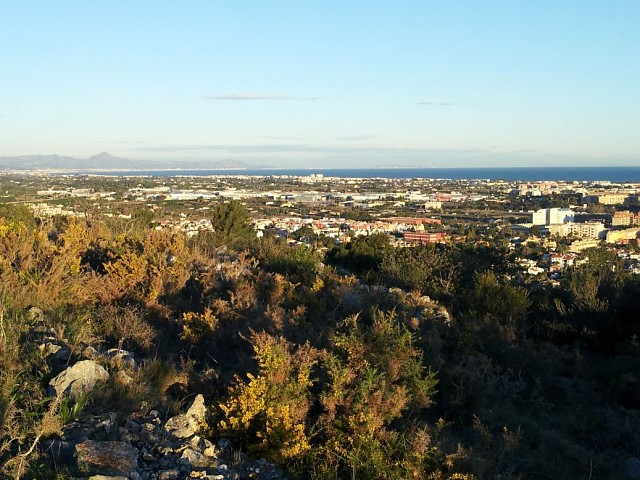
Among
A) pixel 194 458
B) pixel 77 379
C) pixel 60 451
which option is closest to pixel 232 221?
pixel 77 379

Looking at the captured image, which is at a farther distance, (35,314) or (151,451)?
(35,314)

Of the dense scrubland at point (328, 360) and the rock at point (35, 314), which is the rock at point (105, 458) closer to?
the dense scrubland at point (328, 360)

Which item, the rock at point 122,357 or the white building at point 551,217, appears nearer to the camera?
the rock at point 122,357

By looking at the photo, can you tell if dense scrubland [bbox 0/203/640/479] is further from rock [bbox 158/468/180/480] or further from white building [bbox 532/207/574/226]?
white building [bbox 532/207/574/226]

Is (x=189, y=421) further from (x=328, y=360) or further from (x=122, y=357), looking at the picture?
(x=328, y=360)

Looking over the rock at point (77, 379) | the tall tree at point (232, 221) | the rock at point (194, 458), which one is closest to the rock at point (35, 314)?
the rock at point (77, 379)

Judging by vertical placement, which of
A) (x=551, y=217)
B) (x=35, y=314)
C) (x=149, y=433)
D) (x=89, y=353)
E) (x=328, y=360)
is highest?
(x=35, y=314)

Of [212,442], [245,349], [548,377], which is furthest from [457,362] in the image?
[212,442]
